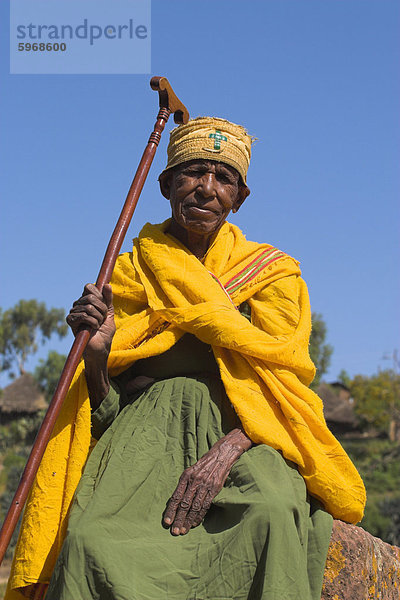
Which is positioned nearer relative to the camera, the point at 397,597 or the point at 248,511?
the point at 248,511

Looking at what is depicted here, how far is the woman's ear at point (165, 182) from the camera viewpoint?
13.6 feet

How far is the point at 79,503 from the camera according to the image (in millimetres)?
3125

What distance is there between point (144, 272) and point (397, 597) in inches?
89.2

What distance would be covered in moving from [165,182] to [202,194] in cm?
40

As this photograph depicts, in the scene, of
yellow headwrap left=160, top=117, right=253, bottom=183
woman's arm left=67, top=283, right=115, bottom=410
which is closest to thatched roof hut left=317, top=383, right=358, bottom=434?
yellow headwrap left=160, top=117, right=253, bottom=183

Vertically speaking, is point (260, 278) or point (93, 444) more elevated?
point (260, 278)

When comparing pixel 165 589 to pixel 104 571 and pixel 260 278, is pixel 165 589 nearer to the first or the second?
pixel 104 571

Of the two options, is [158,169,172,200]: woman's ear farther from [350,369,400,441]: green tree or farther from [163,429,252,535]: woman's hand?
[350,369,400,441]: green tree

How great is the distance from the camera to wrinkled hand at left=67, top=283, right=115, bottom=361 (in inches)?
128

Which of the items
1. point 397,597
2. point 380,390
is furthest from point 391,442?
point 397,597

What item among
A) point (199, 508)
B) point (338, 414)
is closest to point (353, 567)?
point (199, 508)

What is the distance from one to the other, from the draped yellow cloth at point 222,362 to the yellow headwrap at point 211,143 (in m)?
0.50

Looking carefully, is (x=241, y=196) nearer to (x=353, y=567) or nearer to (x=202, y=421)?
(x=202, y=421)

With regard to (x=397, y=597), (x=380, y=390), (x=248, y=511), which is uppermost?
(x=380, y=390)
